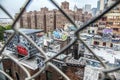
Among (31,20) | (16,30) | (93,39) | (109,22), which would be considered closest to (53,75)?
(16,30)

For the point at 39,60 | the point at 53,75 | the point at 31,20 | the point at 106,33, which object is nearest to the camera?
the point at 53,75

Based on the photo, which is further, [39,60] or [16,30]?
[39,60]

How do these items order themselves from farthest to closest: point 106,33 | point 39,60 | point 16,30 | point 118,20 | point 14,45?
point 118,20 < point 106,33 < point 14,45 < point 39,60 < point 16,30

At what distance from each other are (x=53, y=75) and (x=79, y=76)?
61 centimetres

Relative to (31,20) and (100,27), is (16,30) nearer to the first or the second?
(100,27)

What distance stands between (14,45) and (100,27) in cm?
646

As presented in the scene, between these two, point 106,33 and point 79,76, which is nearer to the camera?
point 79,76

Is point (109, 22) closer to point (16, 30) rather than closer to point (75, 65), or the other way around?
point (75, 65)

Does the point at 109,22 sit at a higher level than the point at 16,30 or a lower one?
lower

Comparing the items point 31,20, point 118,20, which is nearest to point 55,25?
point 31,20

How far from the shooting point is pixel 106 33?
8102mm

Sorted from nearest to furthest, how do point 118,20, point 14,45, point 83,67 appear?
point 83,67, point 14,45, point 118,20

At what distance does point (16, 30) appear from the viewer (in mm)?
361

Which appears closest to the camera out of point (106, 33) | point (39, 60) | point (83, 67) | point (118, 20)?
point (83, 67)
